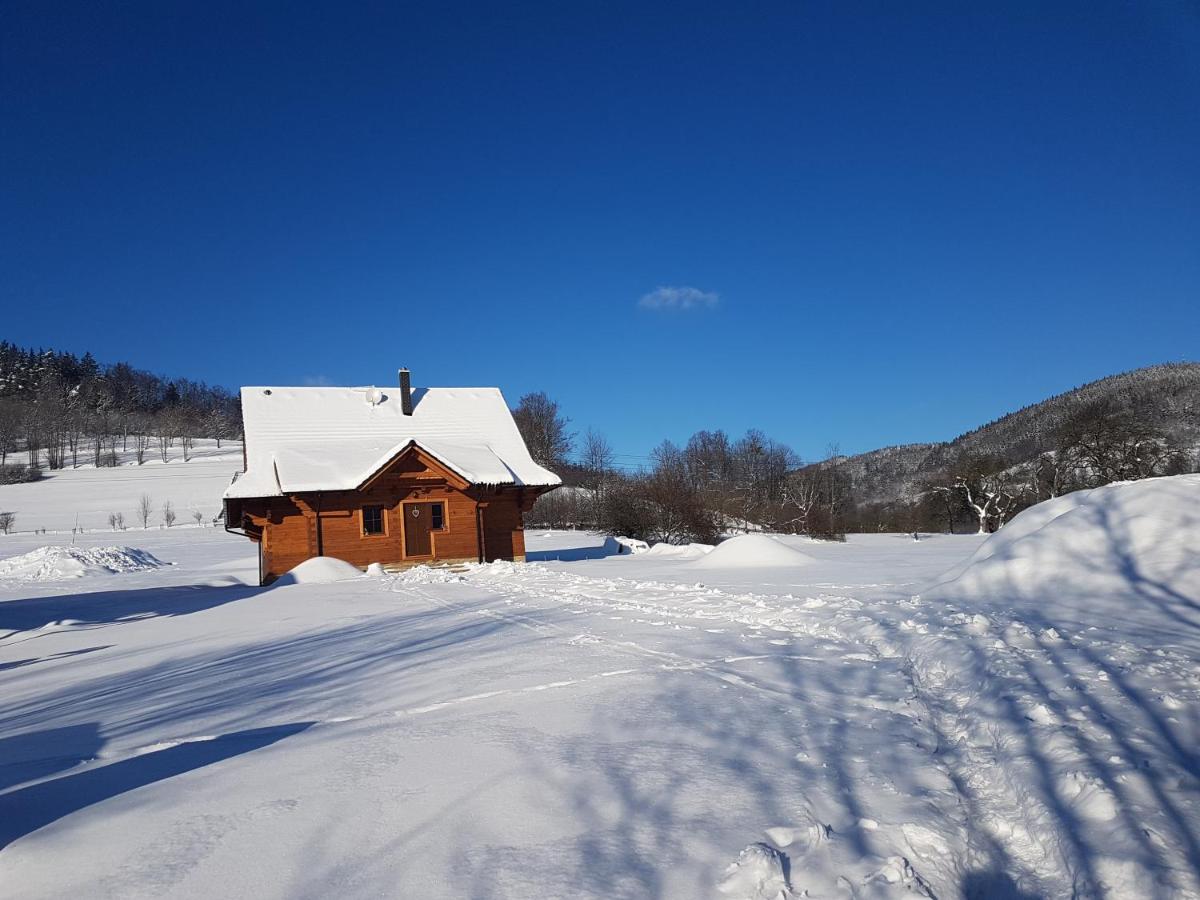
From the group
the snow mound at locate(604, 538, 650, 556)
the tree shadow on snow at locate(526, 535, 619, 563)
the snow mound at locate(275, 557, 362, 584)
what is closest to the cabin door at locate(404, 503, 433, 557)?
the snow mound at locate(275, 557, 362, 584)

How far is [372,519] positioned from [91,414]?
328ft

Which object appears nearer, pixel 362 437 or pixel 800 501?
pixel 362 437

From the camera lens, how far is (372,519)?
22.0m

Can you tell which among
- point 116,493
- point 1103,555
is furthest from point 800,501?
point 116,493

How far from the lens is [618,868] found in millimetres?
2855

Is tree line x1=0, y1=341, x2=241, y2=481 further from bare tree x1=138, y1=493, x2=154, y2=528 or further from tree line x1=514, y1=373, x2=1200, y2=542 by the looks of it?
tree line x1=514, y1=373, x2=1200, y2=542

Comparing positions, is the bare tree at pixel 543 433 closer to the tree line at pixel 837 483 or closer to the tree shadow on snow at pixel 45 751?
the tree line at pixel 837 483

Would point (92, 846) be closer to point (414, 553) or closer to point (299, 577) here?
point (299, 577)

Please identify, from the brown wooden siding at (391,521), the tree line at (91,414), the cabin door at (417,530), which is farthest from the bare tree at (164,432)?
the cabin door at (417,530)

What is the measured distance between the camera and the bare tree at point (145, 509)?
5788cm

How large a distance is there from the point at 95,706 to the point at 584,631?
4.79 metres

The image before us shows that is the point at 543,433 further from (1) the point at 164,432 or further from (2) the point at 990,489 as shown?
(1) the point at 164,432

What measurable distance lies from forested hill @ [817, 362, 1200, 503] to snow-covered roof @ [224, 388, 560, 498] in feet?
111

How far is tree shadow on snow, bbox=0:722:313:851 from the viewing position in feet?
11.0
